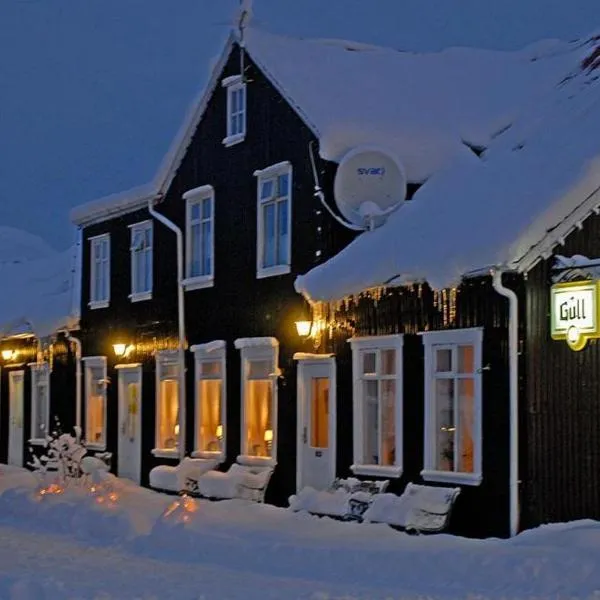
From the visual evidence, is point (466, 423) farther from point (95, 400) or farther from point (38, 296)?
point (38, 296)

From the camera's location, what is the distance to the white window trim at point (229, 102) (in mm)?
22875

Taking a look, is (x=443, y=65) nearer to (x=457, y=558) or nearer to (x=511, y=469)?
(x=511, y=469)

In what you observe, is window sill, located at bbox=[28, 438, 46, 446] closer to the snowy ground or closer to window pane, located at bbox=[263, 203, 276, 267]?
window pane, located at bbox=[263, 203, 276, 267]

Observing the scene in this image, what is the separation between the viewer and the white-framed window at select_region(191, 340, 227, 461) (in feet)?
76.4

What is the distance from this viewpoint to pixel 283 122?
21.7m

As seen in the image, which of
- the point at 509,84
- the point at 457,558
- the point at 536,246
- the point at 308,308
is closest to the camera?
the point at 457,558

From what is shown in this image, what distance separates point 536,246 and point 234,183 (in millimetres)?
8566

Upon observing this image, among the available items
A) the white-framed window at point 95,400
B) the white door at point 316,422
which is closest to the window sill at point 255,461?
the white door at point 316,422

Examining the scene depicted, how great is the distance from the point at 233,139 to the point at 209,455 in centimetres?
558

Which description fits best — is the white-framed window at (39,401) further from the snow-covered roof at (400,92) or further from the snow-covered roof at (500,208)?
the snow-covered roof at (500,208)

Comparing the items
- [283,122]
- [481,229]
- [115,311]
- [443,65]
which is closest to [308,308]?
[283,122]

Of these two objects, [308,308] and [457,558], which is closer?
[457,558]

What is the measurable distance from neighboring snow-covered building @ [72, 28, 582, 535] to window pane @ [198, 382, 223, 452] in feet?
0.12

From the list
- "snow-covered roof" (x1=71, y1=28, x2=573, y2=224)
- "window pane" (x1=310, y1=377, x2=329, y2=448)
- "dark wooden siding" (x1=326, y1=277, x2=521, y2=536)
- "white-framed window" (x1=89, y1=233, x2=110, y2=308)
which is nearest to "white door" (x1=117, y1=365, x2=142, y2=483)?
"white-framed window" (x1=89, y1=233, x2=110, y2=308)
